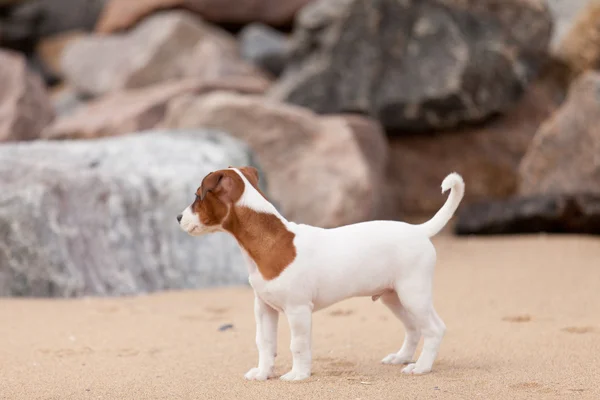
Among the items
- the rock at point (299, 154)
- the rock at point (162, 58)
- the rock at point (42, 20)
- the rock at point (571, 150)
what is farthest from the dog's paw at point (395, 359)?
the rock at point (42, 20)

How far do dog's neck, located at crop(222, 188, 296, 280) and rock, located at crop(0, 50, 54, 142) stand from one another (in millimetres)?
6486

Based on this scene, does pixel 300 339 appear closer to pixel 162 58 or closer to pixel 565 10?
pixel 162 58

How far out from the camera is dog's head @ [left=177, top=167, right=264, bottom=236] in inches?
126

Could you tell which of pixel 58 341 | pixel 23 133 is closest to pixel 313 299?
pixel 58 341

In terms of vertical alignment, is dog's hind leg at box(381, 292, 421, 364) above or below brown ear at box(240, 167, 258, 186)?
below

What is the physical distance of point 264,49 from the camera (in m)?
10.9

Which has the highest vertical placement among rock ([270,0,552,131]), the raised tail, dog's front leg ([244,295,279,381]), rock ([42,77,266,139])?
rock ([270,0,552,131])

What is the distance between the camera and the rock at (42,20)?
539 inches

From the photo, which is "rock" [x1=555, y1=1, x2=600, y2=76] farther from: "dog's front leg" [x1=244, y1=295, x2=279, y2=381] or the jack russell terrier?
"dog's front leg" [x1=244, y1=295, x2=279, y2=381]

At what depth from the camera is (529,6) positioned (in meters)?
8.79

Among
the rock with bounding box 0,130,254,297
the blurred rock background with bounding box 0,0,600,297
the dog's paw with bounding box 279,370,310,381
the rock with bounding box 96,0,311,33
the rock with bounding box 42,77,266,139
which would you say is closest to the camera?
the dog's paw with bounding box 279,370,310,381

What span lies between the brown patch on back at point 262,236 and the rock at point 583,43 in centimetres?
708

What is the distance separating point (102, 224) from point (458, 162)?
4.64 meters

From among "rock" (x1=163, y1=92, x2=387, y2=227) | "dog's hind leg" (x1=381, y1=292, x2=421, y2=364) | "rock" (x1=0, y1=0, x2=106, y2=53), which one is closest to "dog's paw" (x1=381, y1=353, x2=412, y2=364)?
"dog's hind leg" (x1=381, y1=292, x2=421, y2=364)
